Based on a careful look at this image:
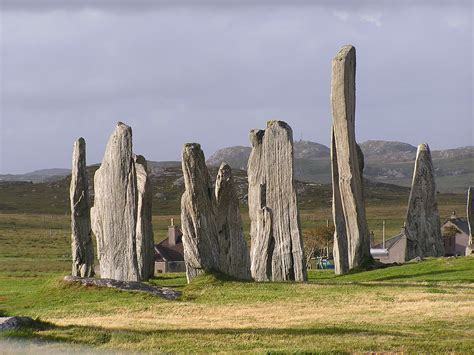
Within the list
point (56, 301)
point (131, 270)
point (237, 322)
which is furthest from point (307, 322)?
point (131, 270)

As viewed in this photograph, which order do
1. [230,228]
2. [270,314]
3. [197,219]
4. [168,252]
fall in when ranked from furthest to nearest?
1. [168,252]
2. [230,228]
3. [197,219]
4. [270,314]

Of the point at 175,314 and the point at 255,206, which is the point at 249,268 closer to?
the point at 255,206

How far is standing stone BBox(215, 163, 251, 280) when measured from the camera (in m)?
35.2

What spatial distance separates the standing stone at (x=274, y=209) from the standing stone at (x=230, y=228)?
973 millimetres

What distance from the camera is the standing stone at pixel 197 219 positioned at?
33000 mm

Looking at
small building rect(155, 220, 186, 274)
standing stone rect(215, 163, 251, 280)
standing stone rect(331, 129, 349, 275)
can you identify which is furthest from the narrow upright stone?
small building rect(155, 220, 186, 274)

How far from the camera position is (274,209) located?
1443 inches

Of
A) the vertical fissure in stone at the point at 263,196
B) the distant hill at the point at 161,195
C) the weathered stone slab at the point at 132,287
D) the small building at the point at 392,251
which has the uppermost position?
the distant hill at the point at 161,195

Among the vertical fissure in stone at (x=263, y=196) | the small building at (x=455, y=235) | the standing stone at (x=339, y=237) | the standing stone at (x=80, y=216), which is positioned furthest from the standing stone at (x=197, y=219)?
the small building at (x=455, y=235)

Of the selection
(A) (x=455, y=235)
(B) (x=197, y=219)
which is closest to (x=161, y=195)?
(A) (x=455, y=235)

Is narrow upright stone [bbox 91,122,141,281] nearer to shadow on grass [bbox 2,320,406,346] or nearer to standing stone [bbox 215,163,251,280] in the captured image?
standing stone [bbox 215,163,251,280]

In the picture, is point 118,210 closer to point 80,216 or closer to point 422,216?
point 80,216

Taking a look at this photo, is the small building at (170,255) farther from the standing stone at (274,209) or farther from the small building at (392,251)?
the standing stone at (274,209)

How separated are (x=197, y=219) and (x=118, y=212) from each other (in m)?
2.66
